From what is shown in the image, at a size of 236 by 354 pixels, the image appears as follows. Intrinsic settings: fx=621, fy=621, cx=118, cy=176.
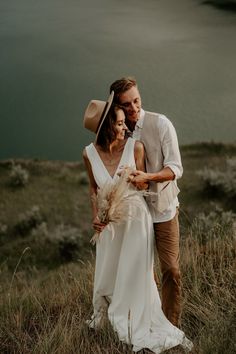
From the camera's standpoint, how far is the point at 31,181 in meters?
19.5

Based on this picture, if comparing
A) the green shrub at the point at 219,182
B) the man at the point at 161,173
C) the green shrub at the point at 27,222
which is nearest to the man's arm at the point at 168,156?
the man at the point at 161,173

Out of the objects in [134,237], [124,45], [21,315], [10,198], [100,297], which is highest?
[134,237]

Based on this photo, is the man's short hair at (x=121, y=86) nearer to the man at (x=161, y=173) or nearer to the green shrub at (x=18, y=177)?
the man at (x=161, y=173)

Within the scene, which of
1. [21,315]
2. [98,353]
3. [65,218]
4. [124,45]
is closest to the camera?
[98,353]

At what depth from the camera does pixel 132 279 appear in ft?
13.1

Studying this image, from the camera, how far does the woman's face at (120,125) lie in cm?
371

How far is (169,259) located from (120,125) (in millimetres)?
899

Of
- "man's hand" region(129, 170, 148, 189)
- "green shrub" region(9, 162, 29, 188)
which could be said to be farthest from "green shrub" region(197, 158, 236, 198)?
"man's hand" region(129, 170, 148, 189)

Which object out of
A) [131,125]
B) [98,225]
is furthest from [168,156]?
[98,225]

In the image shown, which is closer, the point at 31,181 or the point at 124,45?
the point at 31,181

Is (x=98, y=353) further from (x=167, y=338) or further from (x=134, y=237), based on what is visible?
(x=134, y=237)

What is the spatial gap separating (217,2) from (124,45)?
6026 millimetres

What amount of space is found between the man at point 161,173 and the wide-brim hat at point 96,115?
9cm

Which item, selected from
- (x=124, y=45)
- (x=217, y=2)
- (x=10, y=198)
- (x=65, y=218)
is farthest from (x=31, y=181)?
(x=217, y=2)
